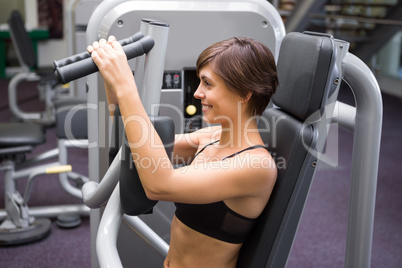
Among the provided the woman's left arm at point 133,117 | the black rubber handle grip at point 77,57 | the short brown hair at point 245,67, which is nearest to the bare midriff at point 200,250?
the woman's left arm at point 133,117

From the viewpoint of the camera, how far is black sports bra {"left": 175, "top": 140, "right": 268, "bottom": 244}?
106 cm

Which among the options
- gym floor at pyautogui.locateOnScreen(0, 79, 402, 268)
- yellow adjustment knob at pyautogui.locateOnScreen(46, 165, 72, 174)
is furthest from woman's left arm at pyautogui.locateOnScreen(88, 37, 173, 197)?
yellow adjustment knob at pyautogui.locateOnScreen(46, 165, 72, 174)

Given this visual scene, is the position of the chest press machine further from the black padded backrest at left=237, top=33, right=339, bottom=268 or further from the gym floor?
the gym floor

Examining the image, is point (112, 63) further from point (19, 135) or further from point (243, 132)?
point (19, 135)

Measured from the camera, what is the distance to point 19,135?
246 centimetres

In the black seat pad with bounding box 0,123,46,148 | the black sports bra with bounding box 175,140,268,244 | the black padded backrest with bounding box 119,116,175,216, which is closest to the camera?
the black padded backrest with bounding box 119,116,175,216

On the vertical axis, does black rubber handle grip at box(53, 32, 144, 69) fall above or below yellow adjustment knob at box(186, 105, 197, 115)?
above

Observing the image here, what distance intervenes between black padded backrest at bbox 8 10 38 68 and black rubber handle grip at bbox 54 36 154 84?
355 cm

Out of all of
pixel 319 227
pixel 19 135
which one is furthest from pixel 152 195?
pixel 319 227

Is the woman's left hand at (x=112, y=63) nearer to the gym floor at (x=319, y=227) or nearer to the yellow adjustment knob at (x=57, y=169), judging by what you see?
the gym floor at (x=319, y=227)

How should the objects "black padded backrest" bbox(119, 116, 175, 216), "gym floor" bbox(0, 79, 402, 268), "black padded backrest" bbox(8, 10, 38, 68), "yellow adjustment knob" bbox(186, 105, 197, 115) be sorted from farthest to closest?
"black padded backrest" bbox(8, 10, 38, 68), "gym floor" bbox(0, 79, 402, 268), "yellow adjustment knob" bbox(186, 105, 197, 115), "black padded backrest" bbox(119, 116, 175, 216)

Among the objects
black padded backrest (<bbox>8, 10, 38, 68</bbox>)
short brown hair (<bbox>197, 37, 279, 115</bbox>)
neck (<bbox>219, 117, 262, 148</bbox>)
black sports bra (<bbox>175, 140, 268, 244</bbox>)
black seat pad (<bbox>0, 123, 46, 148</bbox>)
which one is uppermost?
short brown hair (<bbox>197, 37, 279, 115</bbox>)

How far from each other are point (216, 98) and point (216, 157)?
0.51 feet

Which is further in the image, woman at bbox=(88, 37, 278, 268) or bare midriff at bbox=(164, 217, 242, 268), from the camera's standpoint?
bare midriff at bbox=(164, 217, 242, 268)
